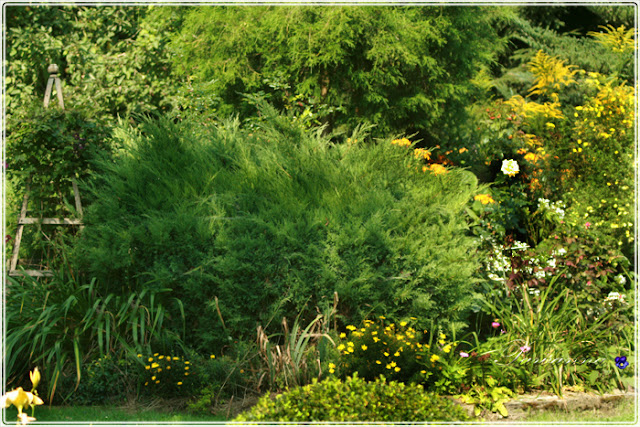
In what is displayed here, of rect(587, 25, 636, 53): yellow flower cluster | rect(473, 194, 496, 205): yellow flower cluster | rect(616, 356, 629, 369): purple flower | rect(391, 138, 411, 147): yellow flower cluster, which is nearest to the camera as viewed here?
rect(616, 356, 629, 369): purple flower

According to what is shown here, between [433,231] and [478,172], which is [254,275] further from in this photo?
[478,172]

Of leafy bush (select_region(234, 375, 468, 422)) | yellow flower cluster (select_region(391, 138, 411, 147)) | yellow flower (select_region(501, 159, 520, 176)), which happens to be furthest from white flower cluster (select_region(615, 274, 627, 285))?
leafy bush (select_region(234, 375, 468, 422))

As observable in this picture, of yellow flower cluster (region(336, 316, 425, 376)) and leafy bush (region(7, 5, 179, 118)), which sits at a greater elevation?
leafy bush (region(7, 5, 179, 118))

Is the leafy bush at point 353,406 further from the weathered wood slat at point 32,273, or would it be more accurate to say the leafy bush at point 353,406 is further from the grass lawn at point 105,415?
the weathered wood slat at point 32,273

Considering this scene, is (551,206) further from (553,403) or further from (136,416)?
(136,416)

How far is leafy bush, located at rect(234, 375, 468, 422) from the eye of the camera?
3102 mm

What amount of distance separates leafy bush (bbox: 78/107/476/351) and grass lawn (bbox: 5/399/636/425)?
2.01 ft

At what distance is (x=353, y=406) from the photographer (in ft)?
10.3

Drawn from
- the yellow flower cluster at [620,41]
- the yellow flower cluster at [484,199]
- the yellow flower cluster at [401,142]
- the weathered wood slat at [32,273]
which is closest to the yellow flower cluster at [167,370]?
the weathered wood slat at [32,273]

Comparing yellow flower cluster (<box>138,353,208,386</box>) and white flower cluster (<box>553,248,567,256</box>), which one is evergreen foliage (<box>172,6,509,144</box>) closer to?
white flower cluster (<box>553,248,567,256</box>)

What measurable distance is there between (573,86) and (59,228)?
10.7 metres

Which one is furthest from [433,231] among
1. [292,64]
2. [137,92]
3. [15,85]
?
[15,85]

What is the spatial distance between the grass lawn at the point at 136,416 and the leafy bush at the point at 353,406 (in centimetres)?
74

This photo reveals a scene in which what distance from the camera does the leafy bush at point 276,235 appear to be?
4223 millimetres
